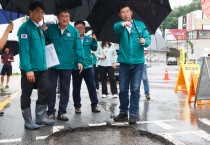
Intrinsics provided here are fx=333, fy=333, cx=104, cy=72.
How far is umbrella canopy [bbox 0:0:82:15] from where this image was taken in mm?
5676

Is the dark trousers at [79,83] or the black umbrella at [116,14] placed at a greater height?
the black umbrella at [116,14]

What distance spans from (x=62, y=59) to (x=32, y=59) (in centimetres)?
79

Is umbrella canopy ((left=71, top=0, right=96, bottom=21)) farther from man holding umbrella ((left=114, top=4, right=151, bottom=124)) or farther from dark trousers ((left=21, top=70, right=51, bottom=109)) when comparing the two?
dark trousers ((left=21, top=70, right=51, bottom=109))

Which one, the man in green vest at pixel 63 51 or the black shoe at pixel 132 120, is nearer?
the black shoe at pixel 132 120

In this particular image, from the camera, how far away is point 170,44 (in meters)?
72.1

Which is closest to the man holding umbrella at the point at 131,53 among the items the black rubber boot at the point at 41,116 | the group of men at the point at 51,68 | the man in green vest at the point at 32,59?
the group of men at the point at 51,68

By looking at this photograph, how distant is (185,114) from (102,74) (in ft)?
11.4

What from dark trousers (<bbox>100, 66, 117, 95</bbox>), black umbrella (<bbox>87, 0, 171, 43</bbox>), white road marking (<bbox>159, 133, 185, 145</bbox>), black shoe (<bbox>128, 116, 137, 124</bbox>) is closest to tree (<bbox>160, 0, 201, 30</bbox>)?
dark trousers (<bbox>100, 66, 117, 95</bbox>)

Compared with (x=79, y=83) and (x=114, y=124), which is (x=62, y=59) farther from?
(x=114, y=124)

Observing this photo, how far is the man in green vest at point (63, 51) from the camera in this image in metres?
5.88

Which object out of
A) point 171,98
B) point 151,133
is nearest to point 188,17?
point 171,98

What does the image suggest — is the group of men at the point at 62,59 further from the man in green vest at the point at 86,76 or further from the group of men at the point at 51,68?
the man in green vest at the point at 86,76

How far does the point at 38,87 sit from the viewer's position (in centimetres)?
538

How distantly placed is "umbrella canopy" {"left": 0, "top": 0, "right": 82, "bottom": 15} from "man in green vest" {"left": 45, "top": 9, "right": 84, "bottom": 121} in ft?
1.11
